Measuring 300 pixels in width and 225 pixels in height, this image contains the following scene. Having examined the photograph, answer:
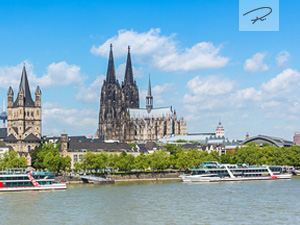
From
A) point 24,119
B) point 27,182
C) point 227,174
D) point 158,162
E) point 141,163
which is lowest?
point 27,182

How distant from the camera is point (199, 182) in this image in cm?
10294

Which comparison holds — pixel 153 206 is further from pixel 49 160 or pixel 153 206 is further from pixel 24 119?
pixel 24 119

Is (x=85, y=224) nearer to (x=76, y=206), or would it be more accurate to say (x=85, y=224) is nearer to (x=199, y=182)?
(x=76, y=206)

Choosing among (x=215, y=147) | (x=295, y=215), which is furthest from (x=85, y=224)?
(x=215, y=147)

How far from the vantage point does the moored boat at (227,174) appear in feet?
344

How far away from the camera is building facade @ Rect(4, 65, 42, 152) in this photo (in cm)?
14000

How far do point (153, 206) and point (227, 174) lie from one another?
47.3 metres

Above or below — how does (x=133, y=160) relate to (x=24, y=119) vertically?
below

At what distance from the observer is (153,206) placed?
62656 mm

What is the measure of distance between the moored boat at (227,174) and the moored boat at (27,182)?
2840cm

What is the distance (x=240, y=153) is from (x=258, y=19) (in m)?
96.4

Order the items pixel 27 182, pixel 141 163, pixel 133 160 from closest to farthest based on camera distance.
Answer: pixel 27 182 < pixel 141 163 < pixel 133 160

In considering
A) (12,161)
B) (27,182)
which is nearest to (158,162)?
(12,161)

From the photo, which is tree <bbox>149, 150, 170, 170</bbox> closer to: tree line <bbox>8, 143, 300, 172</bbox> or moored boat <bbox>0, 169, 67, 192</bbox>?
tree line <bbox>8, 143, 300, 172</bbox>
